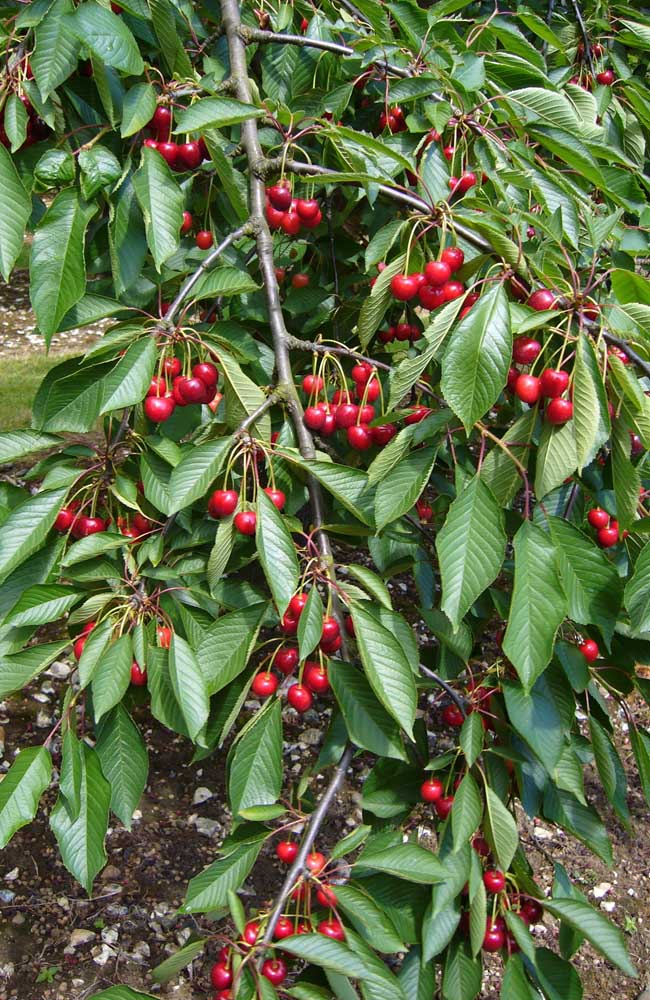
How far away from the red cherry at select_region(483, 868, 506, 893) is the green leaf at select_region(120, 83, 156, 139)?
4.91ft

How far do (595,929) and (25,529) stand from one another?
117cm

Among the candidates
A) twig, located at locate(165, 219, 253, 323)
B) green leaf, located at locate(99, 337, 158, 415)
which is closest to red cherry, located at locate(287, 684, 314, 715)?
green leaf, located at locate(99, 337, 158, 415)

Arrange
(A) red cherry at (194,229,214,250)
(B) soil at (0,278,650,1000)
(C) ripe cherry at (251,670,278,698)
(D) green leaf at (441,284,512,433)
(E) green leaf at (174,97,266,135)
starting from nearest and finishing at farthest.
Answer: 1. (D) green leaf at (441,284,512,433)
2. (E) green leaf at (174,97,266,135)
3. (C) ripe cherry at (251,670,278,698)
4. (A) red cherry at (194,229,214,250)
5. (B) soil at (0,278,650,1000)

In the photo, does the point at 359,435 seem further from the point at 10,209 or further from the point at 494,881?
the point at 494,881

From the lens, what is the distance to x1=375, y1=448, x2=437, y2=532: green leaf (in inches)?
52.9

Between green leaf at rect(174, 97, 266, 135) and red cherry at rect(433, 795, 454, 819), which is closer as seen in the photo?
green leaf at rect(174, 97, 266, 135)

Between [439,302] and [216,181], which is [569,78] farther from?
[439,302]

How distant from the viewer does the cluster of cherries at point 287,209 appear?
5.80 feet

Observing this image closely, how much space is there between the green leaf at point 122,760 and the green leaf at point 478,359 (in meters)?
0.78

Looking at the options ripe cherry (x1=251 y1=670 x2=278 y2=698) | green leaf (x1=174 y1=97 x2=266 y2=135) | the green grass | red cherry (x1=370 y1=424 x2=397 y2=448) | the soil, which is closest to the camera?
green leaf (x1=174 y1=97 x2=266 y2=135)

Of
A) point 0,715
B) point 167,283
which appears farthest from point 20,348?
point 167,283

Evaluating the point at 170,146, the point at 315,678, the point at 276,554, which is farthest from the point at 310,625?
the point at 170,146

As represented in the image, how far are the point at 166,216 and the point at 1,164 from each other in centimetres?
28

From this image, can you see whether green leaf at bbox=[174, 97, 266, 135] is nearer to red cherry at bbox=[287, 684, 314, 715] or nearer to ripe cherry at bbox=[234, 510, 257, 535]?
ripe cherry at bbox=[234, 510, 257, 535]
